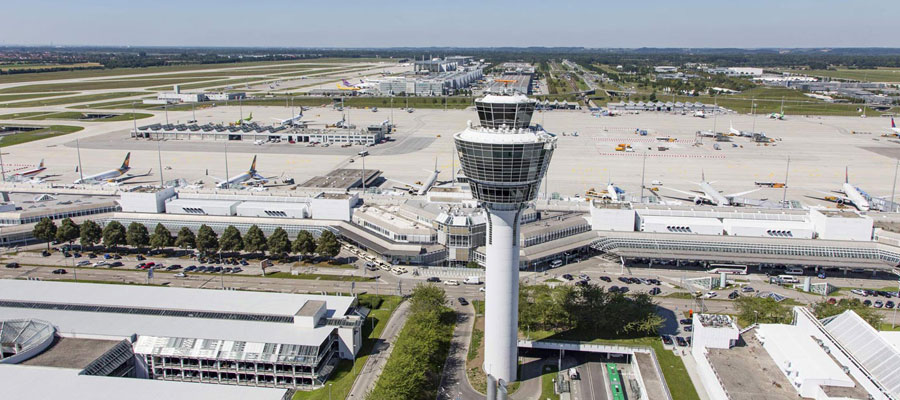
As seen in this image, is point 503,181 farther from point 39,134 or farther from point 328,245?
point 39,134

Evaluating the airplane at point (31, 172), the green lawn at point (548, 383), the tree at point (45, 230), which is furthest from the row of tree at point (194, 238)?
the airplane at point (31, 172)

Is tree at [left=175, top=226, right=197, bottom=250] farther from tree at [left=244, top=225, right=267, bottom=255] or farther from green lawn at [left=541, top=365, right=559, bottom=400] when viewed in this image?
green lawn at [left=541, top=365, right=559, bottom=400]

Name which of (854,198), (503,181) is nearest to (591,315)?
(503,181)

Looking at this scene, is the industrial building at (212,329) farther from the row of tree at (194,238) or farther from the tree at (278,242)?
the row of tree at (194,238)

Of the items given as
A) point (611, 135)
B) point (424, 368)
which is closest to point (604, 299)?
point (424, 368)

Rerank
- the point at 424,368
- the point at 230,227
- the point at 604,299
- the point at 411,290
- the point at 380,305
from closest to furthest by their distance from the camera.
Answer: the point at 424,368 < the point at 604,299 < the point at 380,305 < the point at 411,290 < the point at 230,227

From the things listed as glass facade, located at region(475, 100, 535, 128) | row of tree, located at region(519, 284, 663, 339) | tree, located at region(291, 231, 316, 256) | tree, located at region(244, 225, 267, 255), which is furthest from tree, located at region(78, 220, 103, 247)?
glass facade, located at region(475, 100, 535, 128)

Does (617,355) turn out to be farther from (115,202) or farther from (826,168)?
(826,168)
